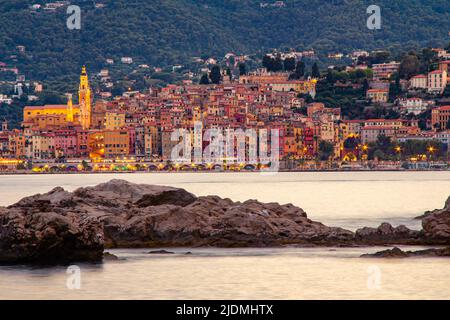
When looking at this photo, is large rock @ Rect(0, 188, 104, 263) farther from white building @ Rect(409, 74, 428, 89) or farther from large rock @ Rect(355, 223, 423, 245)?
white building @ Rect(409, 74, 428, 89)

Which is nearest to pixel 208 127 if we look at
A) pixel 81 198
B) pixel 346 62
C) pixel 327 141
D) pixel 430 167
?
pixel 327 141

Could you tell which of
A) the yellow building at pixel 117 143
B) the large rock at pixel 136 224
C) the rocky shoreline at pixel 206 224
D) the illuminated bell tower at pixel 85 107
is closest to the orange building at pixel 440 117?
the yellow building at pixel 117 143

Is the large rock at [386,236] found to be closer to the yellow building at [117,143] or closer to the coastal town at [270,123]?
the coastal town at [270,123]

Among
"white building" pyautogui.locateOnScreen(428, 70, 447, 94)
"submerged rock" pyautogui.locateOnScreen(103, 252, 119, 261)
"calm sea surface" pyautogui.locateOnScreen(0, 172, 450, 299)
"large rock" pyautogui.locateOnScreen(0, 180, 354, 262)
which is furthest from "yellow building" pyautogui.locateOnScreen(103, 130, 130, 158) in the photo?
"submerged rock" pyautogui.locateOnScreen(103, 252, 119, 261)

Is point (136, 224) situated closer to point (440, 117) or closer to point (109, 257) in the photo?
point (109, 257)

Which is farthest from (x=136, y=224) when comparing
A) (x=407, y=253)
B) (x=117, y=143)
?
(x=117, y=143)

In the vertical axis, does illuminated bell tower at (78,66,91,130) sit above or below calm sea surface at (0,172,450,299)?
above
